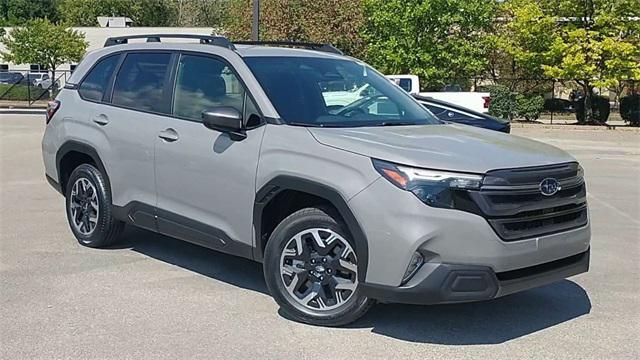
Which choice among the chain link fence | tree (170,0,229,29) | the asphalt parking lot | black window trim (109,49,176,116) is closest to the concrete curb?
the asphalt parking lot

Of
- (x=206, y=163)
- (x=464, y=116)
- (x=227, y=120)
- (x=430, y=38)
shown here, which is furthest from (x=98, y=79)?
(x=430, y=38)

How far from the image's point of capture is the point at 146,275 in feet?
18.6

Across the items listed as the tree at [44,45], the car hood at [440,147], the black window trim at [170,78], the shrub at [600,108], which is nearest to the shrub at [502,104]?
the shrub at [600,108]

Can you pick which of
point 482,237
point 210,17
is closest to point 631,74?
point 482,237

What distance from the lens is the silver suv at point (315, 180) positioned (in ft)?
13.2

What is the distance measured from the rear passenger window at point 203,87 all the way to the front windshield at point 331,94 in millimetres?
222

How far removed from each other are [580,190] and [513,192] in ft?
2.58

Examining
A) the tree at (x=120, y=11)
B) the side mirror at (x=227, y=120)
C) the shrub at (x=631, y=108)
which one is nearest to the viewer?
the side mirror at (x=227, y=120)

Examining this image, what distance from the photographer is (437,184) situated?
4008 millimetres

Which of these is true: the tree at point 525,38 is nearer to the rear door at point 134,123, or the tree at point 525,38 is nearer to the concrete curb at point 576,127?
the concrete curb at point 576,127

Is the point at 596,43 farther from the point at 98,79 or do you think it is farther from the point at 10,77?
the point at 10,77

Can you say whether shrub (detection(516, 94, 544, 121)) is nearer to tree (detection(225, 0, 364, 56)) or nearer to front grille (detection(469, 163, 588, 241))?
tree (detection(225, 0, 364, 56))

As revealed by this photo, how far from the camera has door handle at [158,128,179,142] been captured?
17.6 ft

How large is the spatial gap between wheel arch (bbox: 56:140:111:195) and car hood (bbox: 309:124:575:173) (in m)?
2.42
